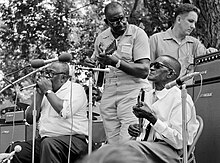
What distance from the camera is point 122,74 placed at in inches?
159

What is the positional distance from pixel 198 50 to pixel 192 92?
506 mm

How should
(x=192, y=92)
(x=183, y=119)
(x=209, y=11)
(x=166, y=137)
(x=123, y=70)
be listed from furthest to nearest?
(x=209, y=11) < (x=192, y=92) < (x=123, y=70) < (x=166, y=137) < (x=183, y=119)

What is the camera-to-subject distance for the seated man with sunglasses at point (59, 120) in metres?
4.33

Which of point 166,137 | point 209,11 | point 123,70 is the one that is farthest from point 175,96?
point 209,11

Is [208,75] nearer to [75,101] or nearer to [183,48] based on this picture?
[183,48]

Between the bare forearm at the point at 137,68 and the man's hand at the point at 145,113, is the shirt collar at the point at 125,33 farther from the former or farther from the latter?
the man's hand at the point at 145,113

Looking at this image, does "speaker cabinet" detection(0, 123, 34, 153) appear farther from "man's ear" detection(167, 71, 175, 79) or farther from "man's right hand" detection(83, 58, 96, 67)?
"man's ear" detection(167, 71, 175, 79)

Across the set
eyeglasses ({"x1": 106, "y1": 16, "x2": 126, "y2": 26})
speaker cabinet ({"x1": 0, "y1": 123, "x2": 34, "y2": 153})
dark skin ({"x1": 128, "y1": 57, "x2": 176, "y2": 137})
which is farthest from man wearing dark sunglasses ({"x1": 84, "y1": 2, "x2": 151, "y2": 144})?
speaker cabinet ({"x1": 0, "y1": 123, "x2": 34, "y2": 153})

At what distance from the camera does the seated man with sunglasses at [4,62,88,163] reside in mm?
4328

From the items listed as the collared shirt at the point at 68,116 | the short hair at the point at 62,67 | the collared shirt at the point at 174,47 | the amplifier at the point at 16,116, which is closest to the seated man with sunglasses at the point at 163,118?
the collared shirt at the point at 174,47

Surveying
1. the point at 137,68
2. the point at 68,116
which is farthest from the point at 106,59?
the point at 68,116

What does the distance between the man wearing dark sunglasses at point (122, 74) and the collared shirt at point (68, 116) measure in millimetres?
443

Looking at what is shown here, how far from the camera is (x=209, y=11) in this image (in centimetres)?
579

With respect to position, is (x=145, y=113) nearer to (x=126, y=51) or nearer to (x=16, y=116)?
(x=126, y=51)
